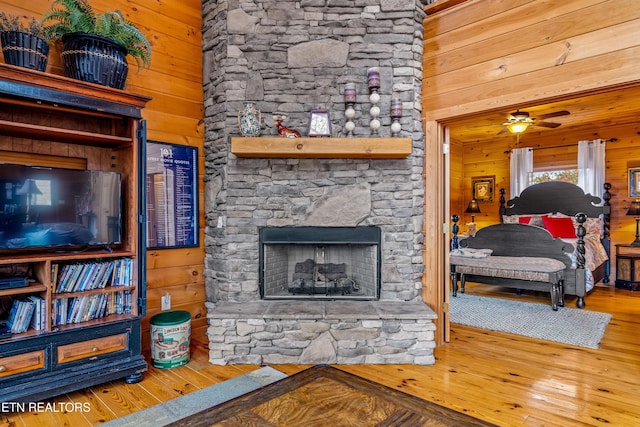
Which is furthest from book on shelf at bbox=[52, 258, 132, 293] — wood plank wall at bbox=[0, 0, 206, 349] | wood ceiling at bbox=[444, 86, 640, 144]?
wood ceiling at bbox=[444, 86, 640, 144]

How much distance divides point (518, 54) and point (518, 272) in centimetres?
294

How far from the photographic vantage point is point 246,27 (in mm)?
3225

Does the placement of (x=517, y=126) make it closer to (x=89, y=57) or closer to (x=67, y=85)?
(x=89, y=57)

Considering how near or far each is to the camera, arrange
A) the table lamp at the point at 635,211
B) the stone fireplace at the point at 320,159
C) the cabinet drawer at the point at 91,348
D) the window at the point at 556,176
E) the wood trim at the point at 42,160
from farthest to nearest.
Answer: the window at the point at 556,176
the table lamp at the point at 635,211
the stone fireplace at the point at 320,159
the wood trim at the point at 42,160
the cabinet drawer at the point at 91,348

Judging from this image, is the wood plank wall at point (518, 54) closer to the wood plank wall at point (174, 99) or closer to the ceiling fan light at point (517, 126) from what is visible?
the wood plank wall at point (174, 99)

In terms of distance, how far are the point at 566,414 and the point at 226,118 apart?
10.5ft

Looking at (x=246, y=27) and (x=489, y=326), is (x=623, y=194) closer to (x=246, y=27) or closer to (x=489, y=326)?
(x=489, y=326)

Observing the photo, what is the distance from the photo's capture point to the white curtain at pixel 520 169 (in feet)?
24.5

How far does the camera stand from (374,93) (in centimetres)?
309

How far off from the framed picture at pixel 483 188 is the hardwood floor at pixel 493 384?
4.86 m

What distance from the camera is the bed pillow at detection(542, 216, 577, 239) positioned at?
646 cm

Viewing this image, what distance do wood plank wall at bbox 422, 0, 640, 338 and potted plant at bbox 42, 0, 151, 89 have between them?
244cm

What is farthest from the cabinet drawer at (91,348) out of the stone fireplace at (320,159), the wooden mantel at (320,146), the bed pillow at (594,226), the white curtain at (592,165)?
the white curtain at (592,165)

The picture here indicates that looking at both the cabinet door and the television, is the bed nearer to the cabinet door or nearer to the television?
the cabinet door
